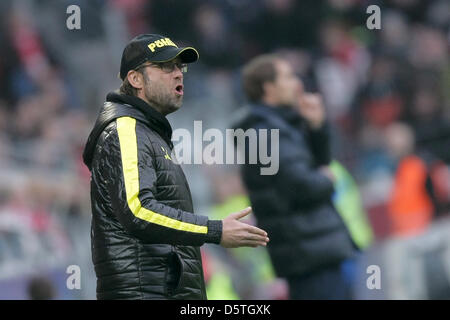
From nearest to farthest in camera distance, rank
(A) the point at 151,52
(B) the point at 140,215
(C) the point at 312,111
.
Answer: (B) the point at 140,215 < (A) the point at 151,52 < (C) the point at 312,111

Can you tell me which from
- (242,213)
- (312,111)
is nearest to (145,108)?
(242,213)

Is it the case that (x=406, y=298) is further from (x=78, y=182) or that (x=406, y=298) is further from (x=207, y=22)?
(x=207, y=22)

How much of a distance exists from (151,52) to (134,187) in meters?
0.56

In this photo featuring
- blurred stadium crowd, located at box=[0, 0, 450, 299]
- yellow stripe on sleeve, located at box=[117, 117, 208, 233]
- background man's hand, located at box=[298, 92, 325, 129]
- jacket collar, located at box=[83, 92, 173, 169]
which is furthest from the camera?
blurred stadium crowd, located at box=[0, 0, 450, 299]

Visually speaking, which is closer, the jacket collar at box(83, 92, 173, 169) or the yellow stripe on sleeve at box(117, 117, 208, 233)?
the yellow stripe on sleeve at box(117, 117, 208, 233)

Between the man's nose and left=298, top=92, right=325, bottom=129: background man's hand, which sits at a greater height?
the man's nose

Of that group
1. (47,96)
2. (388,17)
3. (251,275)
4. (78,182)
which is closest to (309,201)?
(251,275)

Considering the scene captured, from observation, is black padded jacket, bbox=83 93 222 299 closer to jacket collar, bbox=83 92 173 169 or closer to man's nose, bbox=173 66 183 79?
jacket collar, bbox=83 92 173 169

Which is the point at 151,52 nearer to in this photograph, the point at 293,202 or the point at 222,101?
the point at 293,202

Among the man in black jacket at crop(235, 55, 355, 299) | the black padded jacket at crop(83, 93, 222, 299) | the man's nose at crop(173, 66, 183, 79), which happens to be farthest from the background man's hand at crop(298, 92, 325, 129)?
the black padded jacket at crop(83, 93, 222, 299)

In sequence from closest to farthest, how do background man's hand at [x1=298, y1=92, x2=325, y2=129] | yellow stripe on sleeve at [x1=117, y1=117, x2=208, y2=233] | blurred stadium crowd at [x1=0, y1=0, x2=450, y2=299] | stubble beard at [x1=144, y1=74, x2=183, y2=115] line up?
1. yellow stripe on sleeve at [x1=117, y1=117, x2=208, y2=233]
2. stubble beard at [x1=144, y1=74, x2=183, y2=115]
3. background man's hand at [x1=298, y1=92, x2=325, y2=129]
4. blurred stadium crowd at [x1=0, y1=0, x2=450, y2=299]

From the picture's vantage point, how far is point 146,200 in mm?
3545

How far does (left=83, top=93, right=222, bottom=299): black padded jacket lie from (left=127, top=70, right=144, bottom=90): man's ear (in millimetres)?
91

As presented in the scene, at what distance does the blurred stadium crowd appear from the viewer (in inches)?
312
